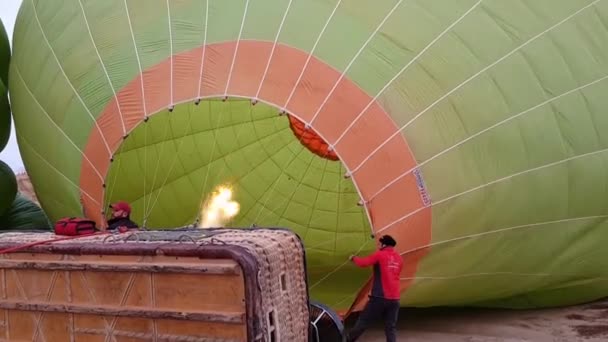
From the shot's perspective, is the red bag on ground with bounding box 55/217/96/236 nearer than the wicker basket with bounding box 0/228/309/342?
Answer: No

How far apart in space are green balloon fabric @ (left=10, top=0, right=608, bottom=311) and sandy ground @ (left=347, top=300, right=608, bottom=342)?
0.23 m

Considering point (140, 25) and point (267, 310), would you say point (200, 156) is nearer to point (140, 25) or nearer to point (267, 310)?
point (140, 25)

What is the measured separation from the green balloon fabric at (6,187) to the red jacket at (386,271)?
420 centimetres

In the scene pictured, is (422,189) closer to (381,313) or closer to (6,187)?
(381,313)

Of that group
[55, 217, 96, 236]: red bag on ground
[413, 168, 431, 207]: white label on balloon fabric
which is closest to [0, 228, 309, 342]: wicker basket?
[55, 217, 96, 236]: red bag on ground

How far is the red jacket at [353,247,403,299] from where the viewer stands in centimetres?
368

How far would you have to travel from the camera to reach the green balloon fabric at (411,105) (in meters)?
3.74

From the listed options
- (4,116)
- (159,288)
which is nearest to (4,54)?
(4,116)

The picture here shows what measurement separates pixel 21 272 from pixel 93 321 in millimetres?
492

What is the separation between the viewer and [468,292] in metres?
4.38

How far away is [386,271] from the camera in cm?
376

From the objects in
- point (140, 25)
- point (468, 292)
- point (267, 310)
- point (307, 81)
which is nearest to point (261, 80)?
point (307, 81)

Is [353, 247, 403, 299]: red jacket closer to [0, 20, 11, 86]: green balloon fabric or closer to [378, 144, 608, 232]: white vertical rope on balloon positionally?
[378, 144, 608, 232]: white vertical rope on balloon

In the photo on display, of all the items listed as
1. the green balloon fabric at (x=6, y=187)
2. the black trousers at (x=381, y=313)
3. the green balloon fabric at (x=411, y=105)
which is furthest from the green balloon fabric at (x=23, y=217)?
the black trousers at (x=381, y=313)
